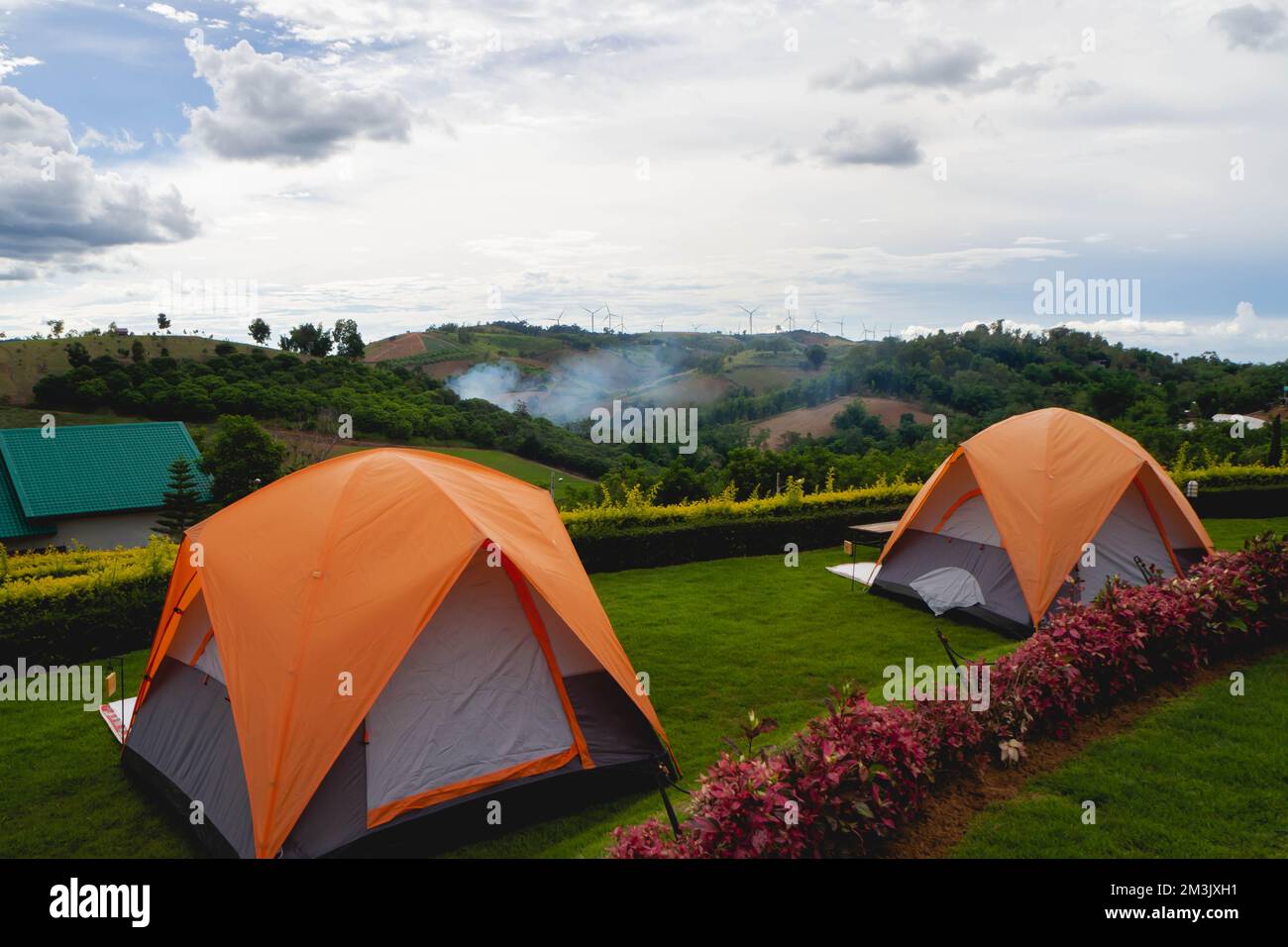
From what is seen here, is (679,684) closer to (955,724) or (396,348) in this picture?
(955,724)

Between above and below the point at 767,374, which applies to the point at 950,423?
below

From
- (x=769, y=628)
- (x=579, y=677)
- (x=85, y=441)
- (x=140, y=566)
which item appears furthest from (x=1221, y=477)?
(x=85, y=441)

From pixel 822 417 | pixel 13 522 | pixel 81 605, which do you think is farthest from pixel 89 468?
pixel 822 417

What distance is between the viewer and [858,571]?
11625mm

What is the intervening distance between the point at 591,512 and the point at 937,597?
214 inches

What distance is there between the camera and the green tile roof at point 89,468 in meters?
22.5

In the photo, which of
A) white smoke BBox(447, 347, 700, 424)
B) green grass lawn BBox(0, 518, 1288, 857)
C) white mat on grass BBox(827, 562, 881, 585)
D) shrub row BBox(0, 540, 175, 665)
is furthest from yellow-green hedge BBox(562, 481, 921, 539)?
white smoke BBox(447, 347, 700, 424)

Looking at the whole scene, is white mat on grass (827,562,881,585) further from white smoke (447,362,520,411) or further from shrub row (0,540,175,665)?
white smoke (447,362,520,411)

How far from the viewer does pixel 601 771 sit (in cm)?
547

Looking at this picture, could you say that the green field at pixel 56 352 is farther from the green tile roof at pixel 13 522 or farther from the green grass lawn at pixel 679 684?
the green grass lawn at pixel 679 684

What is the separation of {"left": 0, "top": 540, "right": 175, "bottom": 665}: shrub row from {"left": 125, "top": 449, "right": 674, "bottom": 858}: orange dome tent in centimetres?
327

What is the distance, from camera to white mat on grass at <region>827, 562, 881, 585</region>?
10.8 m
